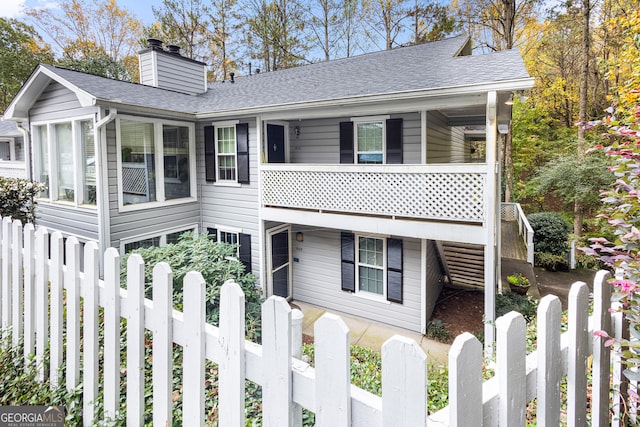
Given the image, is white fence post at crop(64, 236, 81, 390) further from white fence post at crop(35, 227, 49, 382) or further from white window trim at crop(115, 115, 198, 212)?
white window trim at crop(115, 115, 198, 212)

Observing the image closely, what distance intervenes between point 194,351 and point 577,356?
1.66 metres

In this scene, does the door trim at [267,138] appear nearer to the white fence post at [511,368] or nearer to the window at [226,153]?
the window at [226,153]

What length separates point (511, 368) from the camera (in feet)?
3.73

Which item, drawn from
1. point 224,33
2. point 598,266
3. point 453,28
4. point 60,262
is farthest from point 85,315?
point 224,33

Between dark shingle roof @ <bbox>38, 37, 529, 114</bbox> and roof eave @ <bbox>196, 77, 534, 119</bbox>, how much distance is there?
4.2 inches

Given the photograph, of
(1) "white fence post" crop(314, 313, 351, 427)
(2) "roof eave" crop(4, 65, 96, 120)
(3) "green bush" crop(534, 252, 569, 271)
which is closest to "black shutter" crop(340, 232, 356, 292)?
(2) "roof eave" crop(4, 65, 96, 120)

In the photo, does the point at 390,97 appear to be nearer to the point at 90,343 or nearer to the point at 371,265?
the point at 371,265

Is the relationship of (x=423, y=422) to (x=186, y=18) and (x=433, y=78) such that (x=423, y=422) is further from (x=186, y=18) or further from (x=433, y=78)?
(x=186, y=18)

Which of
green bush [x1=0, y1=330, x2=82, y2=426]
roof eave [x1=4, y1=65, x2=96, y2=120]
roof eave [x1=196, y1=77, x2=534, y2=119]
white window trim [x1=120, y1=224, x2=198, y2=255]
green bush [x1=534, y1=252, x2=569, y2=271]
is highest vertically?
roof eave [x1=4, y1=65, x2=96, y2=120]

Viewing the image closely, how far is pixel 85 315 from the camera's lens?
200 cm

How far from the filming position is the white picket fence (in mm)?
1021

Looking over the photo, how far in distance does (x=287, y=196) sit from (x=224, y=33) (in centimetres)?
1692

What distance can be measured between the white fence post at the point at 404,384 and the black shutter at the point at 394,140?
7.16 m

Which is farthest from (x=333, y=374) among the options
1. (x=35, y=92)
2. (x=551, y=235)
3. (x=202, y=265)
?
(x=551, y=235)
